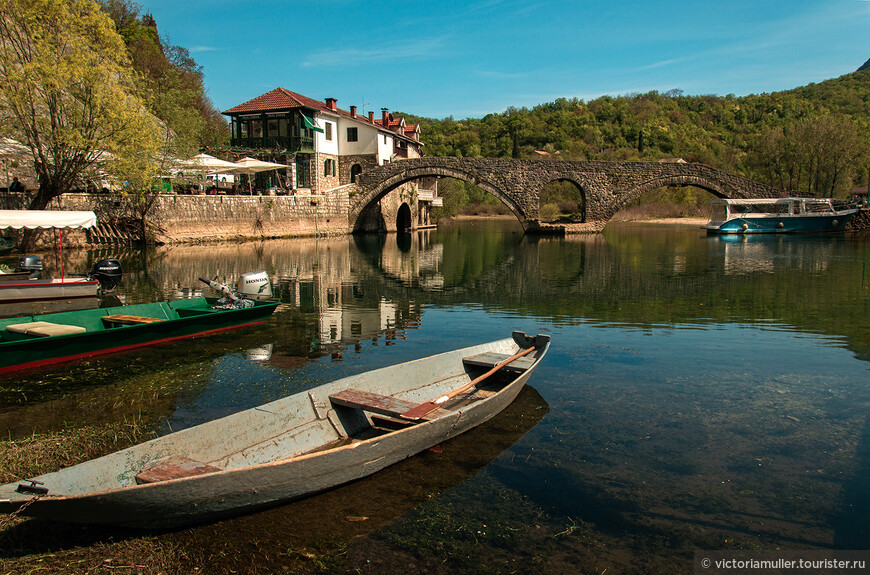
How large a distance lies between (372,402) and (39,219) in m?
12.4

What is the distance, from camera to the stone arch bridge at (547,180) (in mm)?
37938

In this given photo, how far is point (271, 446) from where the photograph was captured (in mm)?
5016

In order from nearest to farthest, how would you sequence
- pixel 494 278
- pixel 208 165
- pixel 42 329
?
1. pixel 42 329
2. pixel 494 278
3. pixel 208 165

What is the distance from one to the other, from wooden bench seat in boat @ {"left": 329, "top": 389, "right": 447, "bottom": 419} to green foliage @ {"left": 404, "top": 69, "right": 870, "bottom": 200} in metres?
62.6

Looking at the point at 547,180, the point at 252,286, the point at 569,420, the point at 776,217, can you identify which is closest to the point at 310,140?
the point at 547,180

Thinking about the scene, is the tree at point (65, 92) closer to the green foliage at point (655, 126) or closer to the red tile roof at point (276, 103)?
the red tile roof at point (276, 103)

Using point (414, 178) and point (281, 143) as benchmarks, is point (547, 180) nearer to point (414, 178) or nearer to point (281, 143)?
point (414, 178)

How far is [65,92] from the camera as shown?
20500mm

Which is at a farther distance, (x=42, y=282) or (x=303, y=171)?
(x=303, y=171)

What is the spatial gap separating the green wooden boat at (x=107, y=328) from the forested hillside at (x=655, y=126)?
59865 millimetres

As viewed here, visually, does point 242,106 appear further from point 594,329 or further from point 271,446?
point 271,446

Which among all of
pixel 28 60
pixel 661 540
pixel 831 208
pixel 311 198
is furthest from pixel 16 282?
pixel 831 208

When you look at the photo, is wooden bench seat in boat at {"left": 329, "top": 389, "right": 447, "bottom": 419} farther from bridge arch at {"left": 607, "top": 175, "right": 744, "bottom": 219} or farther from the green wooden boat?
bridge arch at {"left": 607, "top": 175, "right": 744, "bottom": 219}

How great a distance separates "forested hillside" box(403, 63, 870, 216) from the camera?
7344 cm
